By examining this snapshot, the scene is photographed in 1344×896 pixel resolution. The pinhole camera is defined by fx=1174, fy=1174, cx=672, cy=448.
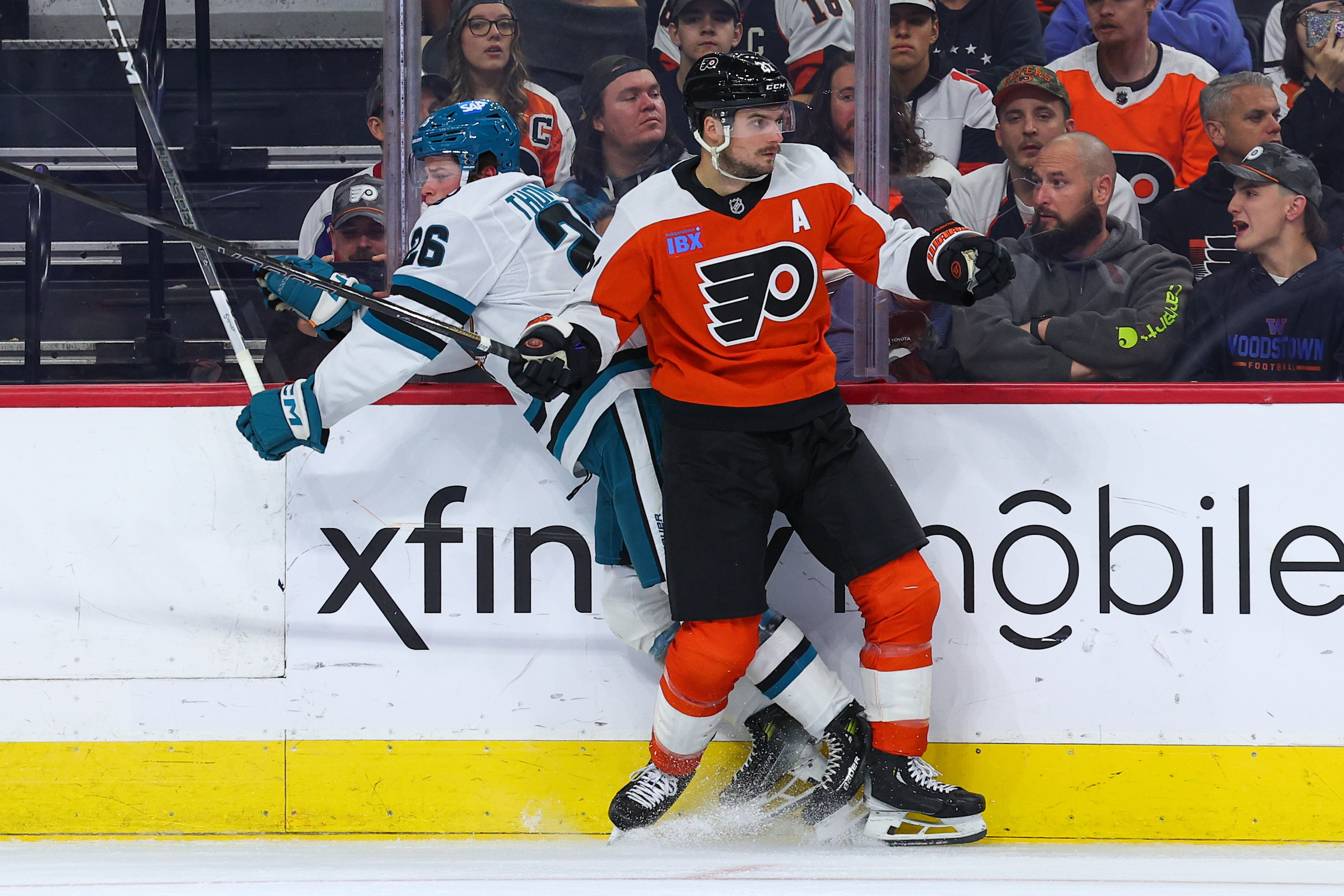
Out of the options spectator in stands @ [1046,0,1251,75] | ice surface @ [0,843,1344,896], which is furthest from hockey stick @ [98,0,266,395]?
spectator in stands @ [1046,0,1251,75]

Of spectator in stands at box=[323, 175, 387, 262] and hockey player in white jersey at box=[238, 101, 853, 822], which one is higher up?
spectator in stands at box=[323, 175, 387, 262]

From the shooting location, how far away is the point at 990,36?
7.90ft

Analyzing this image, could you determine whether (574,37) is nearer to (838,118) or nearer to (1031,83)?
(838,118)

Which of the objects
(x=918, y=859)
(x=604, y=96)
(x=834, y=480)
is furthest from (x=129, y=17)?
(x=918, y=859)

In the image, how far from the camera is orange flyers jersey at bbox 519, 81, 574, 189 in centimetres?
237

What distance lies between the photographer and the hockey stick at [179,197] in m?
2.19

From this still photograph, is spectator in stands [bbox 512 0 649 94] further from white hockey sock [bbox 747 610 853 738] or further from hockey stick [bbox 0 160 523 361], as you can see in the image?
white hockey sock [bbox 747 610 853 738]

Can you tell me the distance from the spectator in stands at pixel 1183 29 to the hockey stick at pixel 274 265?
4.37 ft

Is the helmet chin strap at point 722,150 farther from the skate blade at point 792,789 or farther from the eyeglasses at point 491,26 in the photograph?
the skate blade at point 792,789

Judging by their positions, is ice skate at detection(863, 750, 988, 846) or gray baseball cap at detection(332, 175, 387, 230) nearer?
ice skate at detection(863, 750, 988, 846)

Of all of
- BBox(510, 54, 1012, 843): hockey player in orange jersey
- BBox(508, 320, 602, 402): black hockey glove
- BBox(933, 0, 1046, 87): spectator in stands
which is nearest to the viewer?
BBox(508, 320, 602, 402): black hockey glove

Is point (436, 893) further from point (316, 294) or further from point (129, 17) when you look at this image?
point (129, 17)

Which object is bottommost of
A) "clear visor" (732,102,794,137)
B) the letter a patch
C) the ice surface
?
the ice surface

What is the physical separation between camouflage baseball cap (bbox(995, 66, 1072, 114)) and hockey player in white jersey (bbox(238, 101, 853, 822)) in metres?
0.92
